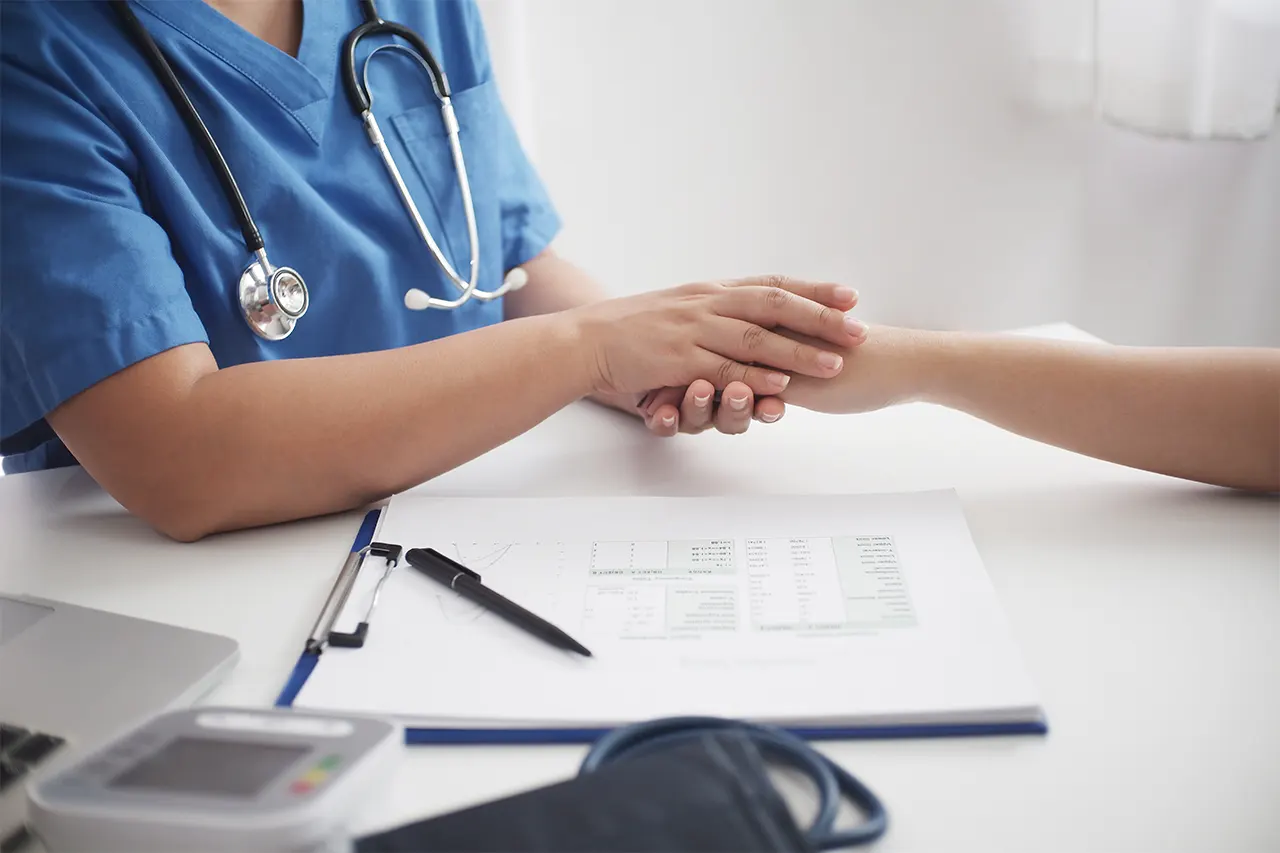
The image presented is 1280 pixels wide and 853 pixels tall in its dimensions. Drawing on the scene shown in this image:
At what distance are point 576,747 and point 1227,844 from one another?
314 millimetres

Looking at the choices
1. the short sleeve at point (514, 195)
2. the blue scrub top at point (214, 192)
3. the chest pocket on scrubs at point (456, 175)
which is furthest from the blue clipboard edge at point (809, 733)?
the short sleeve at point (514, 195)

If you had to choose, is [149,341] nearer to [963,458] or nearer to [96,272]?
[96,272]

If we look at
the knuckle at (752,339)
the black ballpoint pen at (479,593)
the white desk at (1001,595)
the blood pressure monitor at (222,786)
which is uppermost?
the blood pressure monitor at (222,786)

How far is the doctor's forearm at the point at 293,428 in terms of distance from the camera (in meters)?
0.75

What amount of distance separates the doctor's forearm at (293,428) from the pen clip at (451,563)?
0.38 ft

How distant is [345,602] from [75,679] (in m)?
0.16

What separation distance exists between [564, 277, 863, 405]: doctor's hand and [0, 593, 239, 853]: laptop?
15.2 inches

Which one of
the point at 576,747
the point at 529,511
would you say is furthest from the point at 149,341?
the point at 576,747

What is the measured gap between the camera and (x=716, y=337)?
34.9 inches

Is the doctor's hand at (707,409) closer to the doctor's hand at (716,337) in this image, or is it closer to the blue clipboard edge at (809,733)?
the doctor's hand at (716,337)

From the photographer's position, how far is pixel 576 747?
54 cm

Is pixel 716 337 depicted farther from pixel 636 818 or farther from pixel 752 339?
pixel 636 818

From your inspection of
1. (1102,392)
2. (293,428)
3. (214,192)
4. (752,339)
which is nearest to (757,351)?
(752,339)

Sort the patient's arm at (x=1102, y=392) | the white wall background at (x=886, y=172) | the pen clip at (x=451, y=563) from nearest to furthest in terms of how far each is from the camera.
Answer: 1. the pen clip at (x=451, y=563)
2. the patient's arm at (x=1102, y=392)
3. the white wall background at (x=886, y=172)
